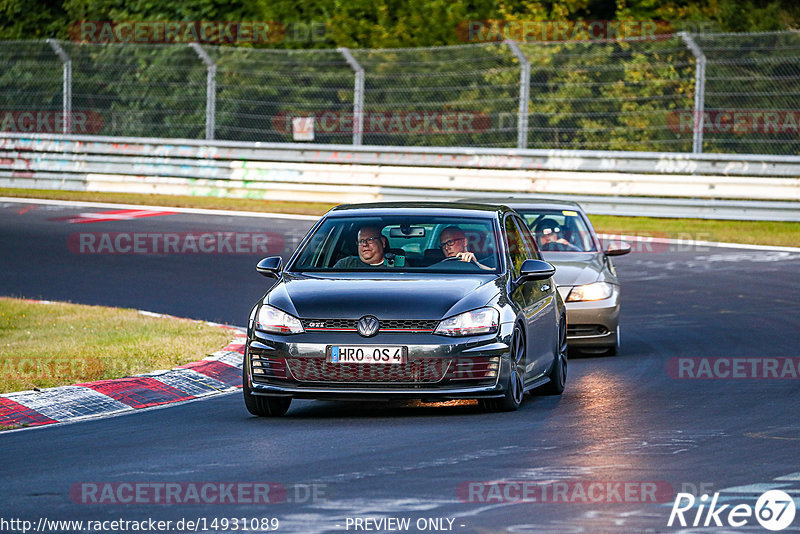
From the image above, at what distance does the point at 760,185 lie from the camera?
24375mm

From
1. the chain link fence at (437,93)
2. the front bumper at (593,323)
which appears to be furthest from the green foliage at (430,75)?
the front bumper at (593,323)

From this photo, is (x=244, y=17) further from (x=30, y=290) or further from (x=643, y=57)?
(x=30, y=290)

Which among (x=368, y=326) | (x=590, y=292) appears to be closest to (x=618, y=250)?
(x=590, y=292)

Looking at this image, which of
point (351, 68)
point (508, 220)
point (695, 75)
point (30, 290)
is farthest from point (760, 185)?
point (508, 220)

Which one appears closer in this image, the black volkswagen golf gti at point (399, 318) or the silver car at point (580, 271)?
the black volkswagen golf gti at point (399, 318)

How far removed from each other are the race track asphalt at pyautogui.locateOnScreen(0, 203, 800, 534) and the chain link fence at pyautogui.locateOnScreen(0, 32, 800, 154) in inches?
410

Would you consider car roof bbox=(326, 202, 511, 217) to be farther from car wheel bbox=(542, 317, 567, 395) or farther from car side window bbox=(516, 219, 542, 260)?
car wheel bbox=(542, 317, 567, 395)

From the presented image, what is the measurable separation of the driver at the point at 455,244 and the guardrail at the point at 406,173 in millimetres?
14305

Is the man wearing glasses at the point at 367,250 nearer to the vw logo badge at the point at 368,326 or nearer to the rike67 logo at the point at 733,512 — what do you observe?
the vw logo badge at the point at 368,326

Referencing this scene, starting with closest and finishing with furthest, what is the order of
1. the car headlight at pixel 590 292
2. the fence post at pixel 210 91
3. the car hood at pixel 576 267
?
the car headlight at pixel 590 292 < the car hood at pixel 576 267 < the fence post at pixel 210 91

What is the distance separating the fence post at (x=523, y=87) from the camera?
1022 inches

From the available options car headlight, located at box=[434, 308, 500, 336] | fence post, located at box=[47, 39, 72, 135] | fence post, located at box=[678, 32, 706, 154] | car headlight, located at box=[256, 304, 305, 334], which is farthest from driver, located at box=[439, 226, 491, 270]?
fence post, located at box=[47, 39, 72, 135]

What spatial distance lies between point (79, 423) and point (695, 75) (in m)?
17.0

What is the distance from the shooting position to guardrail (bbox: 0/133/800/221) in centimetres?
2461
